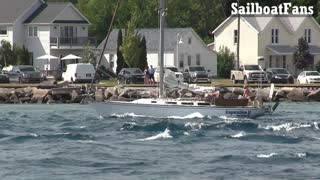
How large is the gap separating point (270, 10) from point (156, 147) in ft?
251

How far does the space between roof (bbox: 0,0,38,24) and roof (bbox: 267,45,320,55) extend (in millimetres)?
26629

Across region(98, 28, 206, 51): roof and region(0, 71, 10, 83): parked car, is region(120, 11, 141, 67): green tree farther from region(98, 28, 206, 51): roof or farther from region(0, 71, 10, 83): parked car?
region(0, 71, 10, 83): parked car

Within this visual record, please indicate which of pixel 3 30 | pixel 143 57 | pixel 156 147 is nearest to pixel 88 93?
pixel 156 147

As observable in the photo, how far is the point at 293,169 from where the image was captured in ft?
112

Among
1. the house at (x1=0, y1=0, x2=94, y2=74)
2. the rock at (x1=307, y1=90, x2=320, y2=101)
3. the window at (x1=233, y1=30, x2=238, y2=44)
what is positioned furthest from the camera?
the window at (x1=233, y1=30, x2=238, y2=44)

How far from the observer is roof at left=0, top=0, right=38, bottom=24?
110 m

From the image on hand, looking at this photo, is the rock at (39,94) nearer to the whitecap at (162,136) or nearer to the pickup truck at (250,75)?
the pickup truck at (250,75)

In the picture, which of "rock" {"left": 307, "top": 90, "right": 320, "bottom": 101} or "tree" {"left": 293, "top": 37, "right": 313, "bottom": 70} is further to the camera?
"tree" {"left": 293, "top": 37, "right": 313, "bottom": 70}

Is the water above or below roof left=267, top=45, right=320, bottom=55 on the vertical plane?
below

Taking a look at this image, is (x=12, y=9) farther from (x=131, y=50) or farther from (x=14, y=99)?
(x=14, y=99)

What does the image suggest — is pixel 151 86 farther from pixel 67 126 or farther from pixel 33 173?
pixel 33 173

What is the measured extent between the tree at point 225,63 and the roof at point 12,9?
71.1 feet

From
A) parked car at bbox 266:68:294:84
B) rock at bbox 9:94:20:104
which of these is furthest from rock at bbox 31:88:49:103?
parked car at bbox 266:68:294:84

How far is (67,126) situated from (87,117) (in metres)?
5.66
